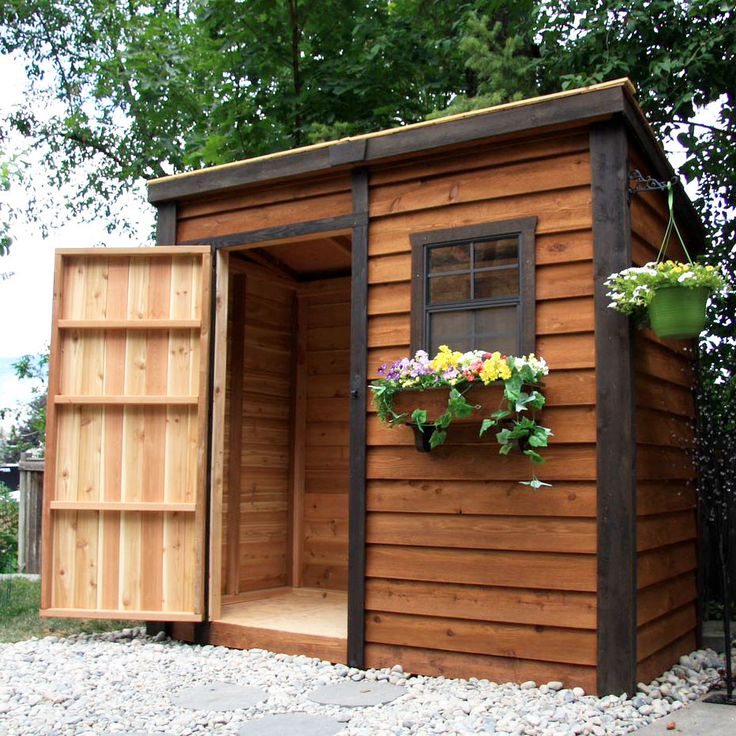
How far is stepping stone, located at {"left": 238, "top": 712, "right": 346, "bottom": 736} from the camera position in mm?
3509

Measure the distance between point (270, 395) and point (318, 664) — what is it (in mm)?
2555

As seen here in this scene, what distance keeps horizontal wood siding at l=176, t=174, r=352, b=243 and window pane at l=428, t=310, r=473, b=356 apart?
0.93 meters

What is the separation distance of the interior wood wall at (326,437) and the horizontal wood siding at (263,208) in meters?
1.52

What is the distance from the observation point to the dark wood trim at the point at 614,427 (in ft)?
12.8

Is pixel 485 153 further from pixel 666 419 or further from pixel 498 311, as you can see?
pixel 666 419

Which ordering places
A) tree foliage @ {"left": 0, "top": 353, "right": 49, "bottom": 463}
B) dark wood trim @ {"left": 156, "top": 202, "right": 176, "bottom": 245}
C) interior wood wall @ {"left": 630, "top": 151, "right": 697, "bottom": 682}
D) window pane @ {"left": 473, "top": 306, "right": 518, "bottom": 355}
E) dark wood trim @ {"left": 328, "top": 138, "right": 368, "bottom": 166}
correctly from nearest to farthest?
interior wood wall @ {"left": 630, "top": 151, "right": 697, "bottom": 682}
window pane @ {"left": 473, "top": 306, "right": 518, "bottom": 355}
dark wood trim @ {"left": 328, "top": 138, "right": 368, "bottom": 166}
dark wood trim @ {"left": 156, "top": 202, "right": 176, "bottom": 245}
tree foliage @ {"left": 0, "top": 353, "right": 49, "bottom": 463}

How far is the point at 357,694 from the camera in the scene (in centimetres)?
409

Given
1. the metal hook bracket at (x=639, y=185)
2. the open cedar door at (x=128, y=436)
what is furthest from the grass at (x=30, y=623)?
the metal hook bracket at (x=639, y=185)

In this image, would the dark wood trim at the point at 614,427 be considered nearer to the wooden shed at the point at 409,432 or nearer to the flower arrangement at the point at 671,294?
the wooden shed at the point at 409,432

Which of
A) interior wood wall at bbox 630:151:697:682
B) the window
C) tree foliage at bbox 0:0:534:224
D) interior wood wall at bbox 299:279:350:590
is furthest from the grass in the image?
tree foliage at bbox 0:0:534:224

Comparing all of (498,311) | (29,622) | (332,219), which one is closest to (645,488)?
(498,311)

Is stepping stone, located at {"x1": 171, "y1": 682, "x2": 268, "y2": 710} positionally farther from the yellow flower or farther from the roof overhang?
the roof overhang

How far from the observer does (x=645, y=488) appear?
4285mm

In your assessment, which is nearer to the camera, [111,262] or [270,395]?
[111,262]
